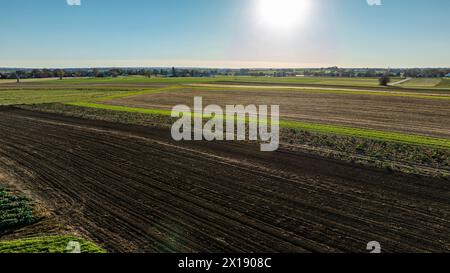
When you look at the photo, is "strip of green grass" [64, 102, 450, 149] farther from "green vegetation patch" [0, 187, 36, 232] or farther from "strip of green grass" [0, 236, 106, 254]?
"green vegetation patch" [0, 187, 36, 232]

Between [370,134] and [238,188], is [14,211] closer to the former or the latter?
[238,188]

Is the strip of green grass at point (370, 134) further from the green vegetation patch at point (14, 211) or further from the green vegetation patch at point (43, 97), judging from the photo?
the green vegetation patch at point (43, 97)

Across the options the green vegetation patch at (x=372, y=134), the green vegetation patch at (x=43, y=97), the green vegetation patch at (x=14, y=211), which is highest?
→ the green vegetation patch at (x=43, y=97)

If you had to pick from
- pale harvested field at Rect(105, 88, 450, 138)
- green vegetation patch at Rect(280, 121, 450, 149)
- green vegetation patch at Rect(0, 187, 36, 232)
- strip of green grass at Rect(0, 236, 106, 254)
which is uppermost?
pale harvested field at Rect(105, 88, 450, 138)

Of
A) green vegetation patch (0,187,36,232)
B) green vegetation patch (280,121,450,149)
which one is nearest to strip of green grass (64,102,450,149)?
green vegetation patch (280,121,450,149)

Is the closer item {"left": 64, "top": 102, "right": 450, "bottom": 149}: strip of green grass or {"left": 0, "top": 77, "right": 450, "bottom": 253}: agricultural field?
{"left": 0, "top": 77, "right": 450, "bottom": 253}: agricultural field

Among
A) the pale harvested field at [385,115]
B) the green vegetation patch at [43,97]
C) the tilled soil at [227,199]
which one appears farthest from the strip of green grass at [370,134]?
the green vegetation patch at [43,97]

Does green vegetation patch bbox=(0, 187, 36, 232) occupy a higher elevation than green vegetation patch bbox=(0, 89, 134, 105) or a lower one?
lower
